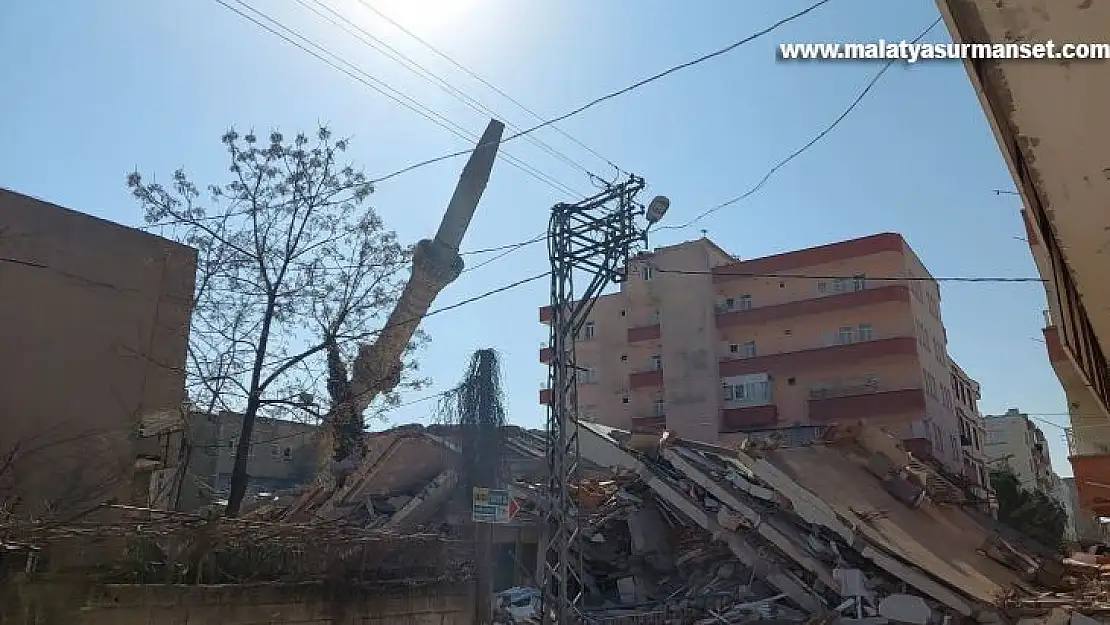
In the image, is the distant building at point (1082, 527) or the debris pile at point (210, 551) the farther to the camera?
the distant building at point (1082, 527)

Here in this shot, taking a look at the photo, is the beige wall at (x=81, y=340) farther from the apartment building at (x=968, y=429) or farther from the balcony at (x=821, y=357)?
the apartment building at (x=968, y=429)

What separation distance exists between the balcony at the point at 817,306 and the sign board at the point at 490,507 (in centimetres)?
2682

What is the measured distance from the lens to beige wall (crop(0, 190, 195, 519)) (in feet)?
41.2

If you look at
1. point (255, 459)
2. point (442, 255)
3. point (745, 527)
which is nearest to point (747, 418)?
point (745, 527)

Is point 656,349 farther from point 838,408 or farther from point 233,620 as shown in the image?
point 233,620

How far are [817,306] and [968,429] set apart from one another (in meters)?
15.2

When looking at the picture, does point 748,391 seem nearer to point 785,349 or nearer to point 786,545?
point 785,349

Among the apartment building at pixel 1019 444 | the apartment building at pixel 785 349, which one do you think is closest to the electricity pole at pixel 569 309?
the apartment building at pixel 785 349

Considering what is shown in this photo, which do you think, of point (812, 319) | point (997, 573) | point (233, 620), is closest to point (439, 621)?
point (233, 620)

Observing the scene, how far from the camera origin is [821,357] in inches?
1403

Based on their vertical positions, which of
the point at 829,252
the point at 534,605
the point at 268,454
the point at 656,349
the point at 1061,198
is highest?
the point at 829,252

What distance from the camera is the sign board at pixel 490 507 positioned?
13109mm

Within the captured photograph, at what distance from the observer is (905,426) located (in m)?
32.7

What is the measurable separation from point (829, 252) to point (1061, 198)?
3555cm
